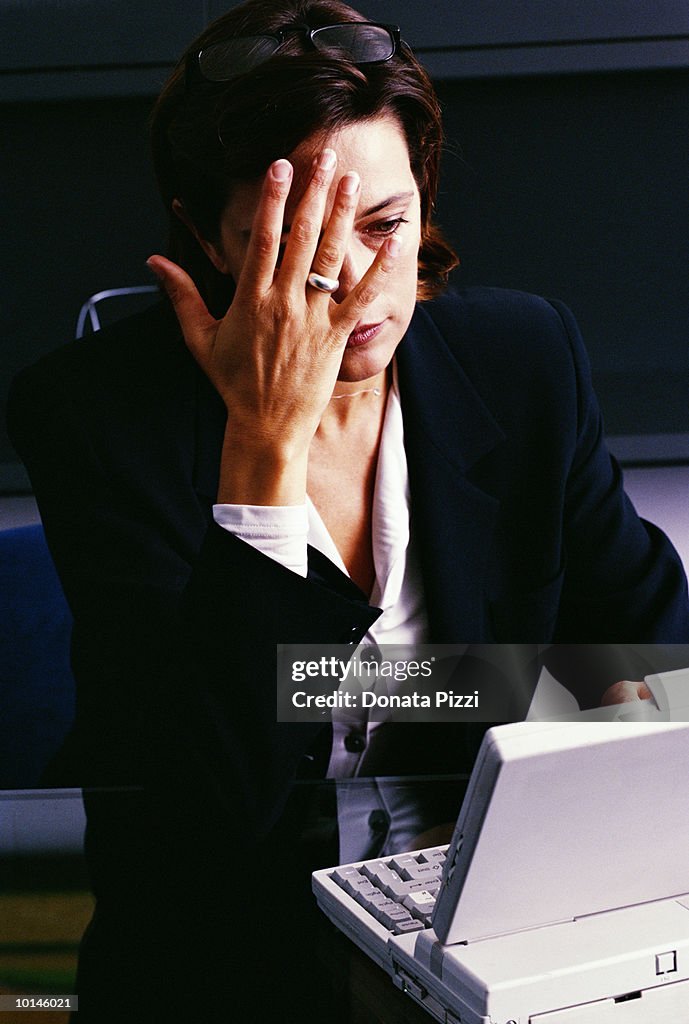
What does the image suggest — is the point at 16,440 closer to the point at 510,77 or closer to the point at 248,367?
the point at 248,367

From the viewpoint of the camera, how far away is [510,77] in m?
0.91

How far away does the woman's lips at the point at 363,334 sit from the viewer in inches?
35.4

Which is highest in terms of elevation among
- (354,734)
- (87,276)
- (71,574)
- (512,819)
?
(87,276)

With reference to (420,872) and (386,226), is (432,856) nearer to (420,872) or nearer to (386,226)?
(420,872)

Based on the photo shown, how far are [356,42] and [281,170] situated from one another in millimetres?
134

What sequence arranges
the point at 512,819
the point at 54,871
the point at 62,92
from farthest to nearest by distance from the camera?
the point at 62,92 → the point at 54,871 → the point at 512,819

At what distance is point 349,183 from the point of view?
81 cm

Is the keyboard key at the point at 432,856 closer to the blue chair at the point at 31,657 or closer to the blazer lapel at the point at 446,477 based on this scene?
the blazer lapel at the point at 446,477

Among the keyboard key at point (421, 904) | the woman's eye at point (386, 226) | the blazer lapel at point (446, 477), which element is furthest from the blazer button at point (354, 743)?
the woman's eye at point (386, 226)

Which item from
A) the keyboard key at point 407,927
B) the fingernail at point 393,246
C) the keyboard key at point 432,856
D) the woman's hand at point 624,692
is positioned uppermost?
the fingernail at point 393,246

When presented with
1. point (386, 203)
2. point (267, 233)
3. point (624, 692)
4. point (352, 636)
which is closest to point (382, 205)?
point (386, 203)

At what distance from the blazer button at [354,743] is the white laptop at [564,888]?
1.19ft

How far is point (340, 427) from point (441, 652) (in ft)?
0.74

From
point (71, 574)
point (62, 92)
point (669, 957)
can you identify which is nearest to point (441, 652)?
point (71, 574)
